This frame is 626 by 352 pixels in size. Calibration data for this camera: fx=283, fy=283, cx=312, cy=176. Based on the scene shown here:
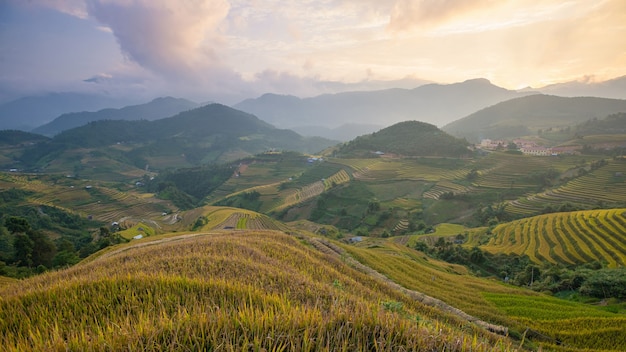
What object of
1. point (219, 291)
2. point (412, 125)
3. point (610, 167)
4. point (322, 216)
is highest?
point (412, 125)

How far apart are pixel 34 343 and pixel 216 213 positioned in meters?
68.8

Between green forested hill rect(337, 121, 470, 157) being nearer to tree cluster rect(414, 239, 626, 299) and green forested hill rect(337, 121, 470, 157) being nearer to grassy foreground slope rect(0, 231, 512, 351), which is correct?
tree cluster rect(414, 239, 626, 299)

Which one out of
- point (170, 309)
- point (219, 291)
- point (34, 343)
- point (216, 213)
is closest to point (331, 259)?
point (219, 291)

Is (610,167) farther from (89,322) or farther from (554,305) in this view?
(89,322)

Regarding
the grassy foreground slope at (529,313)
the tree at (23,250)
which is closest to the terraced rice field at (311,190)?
the tree at (23,250)

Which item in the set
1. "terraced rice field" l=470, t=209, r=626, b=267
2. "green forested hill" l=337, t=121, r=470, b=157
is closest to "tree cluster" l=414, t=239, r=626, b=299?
"terraced rice field" l=470, t=209, r=626, b=267

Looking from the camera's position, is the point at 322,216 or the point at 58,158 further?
the point at 58,158

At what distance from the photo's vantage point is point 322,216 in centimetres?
7769

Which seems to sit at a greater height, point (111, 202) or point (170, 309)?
point (170, 309)

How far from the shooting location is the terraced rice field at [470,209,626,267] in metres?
33.0

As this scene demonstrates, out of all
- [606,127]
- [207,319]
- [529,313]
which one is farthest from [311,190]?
[606,127]

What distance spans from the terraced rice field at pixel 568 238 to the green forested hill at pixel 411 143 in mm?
69304

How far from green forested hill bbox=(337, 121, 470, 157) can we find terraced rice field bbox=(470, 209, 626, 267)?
2728 inches

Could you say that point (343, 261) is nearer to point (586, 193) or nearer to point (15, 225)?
point (15, 225)
